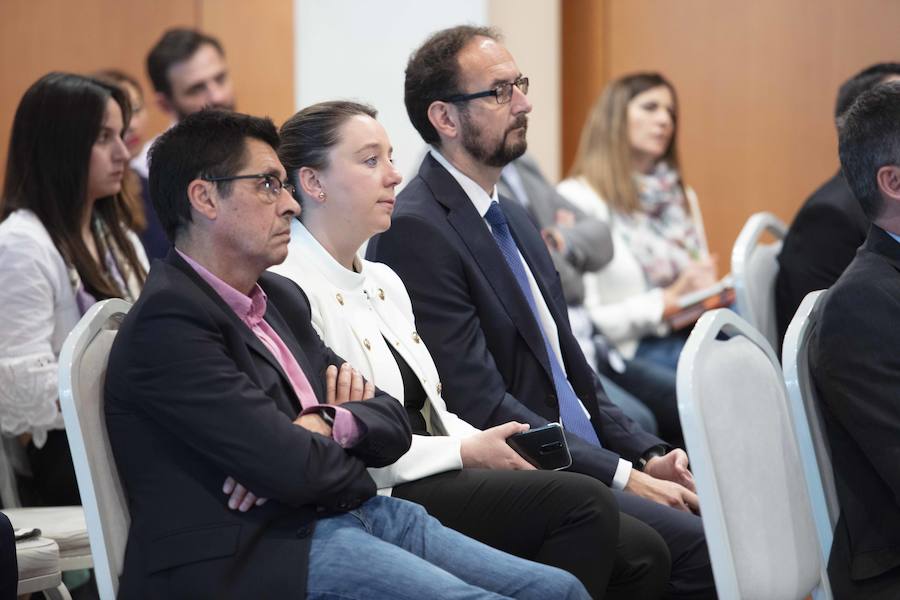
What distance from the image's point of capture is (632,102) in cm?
492

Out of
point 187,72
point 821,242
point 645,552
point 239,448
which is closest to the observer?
point 239,448

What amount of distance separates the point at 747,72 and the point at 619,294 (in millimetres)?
1826

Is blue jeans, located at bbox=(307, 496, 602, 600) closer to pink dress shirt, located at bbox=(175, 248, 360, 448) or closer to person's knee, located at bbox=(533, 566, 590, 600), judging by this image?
person's knee, located at bbox=(533, 566, 590, 600)

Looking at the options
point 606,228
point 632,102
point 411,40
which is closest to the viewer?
point 606,228

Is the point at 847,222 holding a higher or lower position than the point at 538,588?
higher

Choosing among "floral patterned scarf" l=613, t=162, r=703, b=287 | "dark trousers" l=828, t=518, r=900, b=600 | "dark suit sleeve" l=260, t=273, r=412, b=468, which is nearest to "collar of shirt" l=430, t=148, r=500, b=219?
"dark suit sleeve" l=260, t=273, r=412, b=468

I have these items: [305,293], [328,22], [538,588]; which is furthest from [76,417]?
[328,22]

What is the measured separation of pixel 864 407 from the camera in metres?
Result: 2.15

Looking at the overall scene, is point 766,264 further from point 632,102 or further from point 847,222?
point 632,102

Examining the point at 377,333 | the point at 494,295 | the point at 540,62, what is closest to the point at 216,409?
the point at 377,333

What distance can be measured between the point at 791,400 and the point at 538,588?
565mm

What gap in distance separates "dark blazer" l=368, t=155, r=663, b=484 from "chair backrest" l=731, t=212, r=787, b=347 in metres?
0.75

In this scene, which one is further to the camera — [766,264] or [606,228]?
[606,228]

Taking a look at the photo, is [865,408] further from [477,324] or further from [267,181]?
[267,181]
